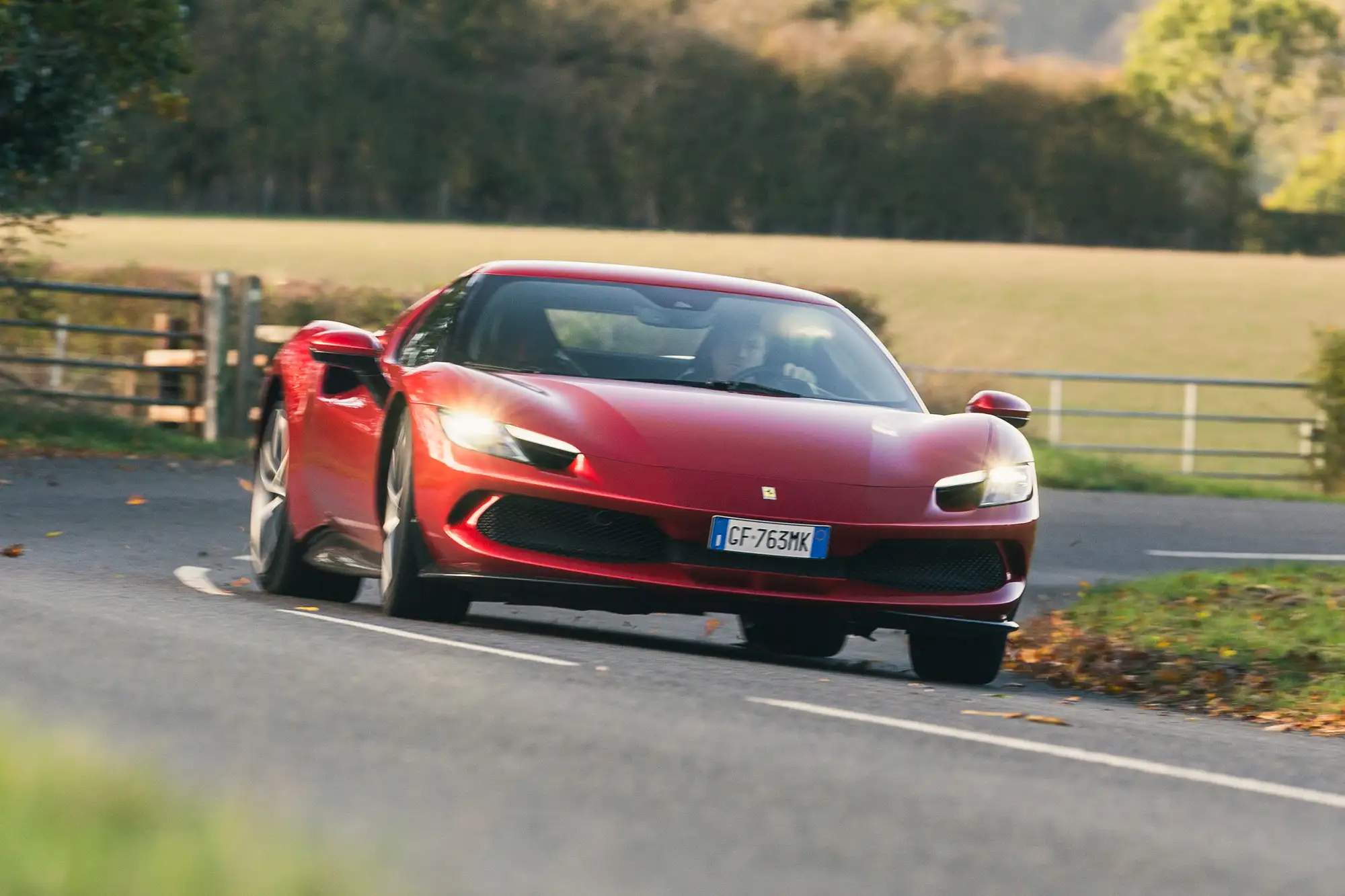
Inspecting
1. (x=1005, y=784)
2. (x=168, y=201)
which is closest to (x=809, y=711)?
(x=1005, y=784)

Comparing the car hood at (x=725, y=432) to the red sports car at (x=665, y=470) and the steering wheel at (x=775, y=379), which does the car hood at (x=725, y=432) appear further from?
the steering wheel at (x=775, y=379)

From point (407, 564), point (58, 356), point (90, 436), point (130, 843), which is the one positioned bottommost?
point (130, 843)

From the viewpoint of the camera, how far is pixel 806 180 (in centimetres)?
9875

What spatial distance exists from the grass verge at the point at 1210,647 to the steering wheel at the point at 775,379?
1.66 m

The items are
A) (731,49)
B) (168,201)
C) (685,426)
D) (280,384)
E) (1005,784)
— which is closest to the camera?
(1005,784)

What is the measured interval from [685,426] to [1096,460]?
18764 mm

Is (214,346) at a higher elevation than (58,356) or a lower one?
higher

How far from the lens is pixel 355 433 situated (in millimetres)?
9906

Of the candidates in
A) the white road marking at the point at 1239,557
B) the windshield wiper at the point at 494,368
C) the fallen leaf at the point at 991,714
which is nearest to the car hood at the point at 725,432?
the windshield wiper at the point at 494,368

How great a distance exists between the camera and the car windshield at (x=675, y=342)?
31.4 ft

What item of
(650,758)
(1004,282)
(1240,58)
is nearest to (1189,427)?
(650,758)

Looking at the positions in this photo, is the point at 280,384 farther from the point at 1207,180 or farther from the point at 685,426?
the point at 1207,180

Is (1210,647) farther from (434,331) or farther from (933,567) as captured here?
(434,331)

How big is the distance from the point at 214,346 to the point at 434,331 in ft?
49.9
